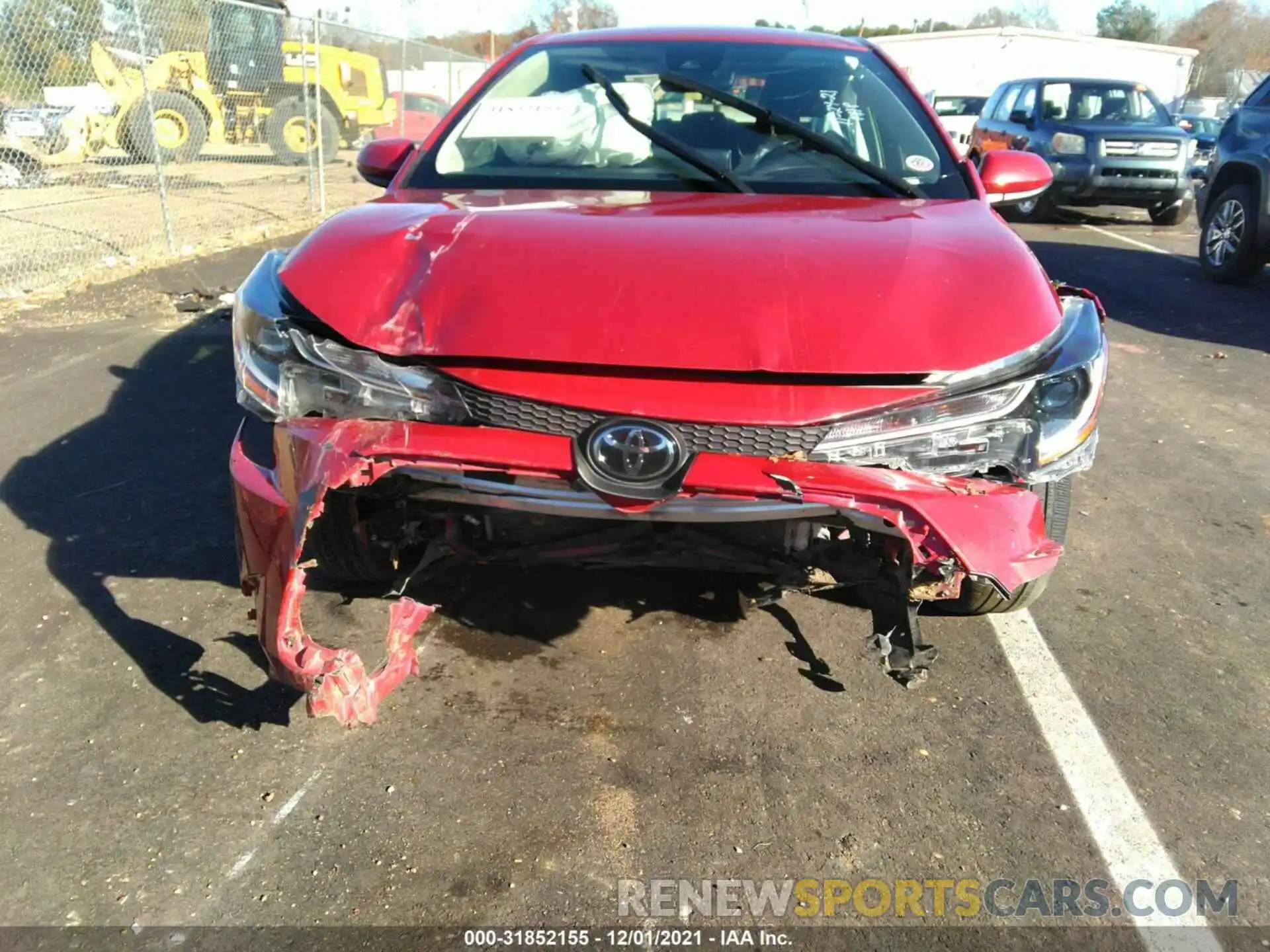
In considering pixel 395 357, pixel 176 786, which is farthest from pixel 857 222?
pixel 176 786

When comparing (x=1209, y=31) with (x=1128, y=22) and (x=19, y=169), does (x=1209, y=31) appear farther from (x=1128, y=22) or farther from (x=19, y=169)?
(x=19, y=169)

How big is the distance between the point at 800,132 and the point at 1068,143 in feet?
34.6

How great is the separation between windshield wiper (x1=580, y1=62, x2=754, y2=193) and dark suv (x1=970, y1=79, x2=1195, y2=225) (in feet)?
31.5

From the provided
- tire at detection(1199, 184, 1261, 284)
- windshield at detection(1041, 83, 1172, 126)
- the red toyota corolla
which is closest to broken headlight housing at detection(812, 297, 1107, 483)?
the red toyota corolla

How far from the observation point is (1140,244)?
11414 mm

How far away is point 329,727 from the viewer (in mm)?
2621

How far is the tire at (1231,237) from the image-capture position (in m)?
8.20

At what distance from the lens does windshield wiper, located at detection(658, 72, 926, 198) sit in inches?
121

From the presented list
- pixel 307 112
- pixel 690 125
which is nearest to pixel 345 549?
pixel 690 125

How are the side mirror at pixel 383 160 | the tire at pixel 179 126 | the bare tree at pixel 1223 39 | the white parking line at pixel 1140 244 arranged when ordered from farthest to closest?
the bare tree at pixel 1223 39 → the tire at pixel 179 126 → the white parking line at pixel 1140 244 → the side mirror at pixel 383 160

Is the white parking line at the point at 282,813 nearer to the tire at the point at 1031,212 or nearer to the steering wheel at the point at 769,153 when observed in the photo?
the steering wheel at the point at 769,153

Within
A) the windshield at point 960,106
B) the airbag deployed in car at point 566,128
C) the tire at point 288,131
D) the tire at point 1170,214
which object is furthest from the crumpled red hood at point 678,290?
the windshield at point 960,106

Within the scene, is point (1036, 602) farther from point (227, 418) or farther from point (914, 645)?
point (227, 418)

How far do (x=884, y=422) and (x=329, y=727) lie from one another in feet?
5.42
